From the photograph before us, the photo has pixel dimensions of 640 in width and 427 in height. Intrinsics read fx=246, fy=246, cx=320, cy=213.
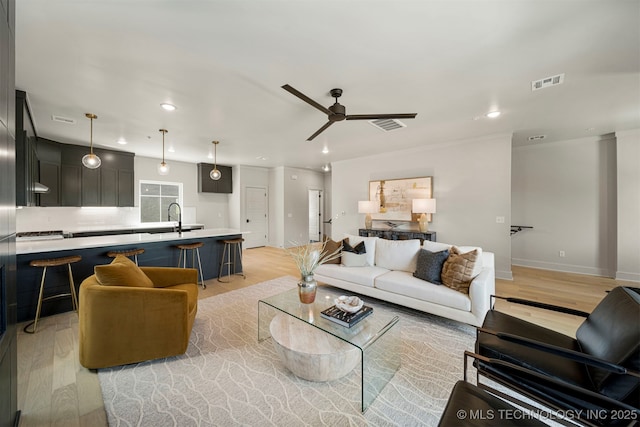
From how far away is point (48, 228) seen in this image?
5070 millimetres

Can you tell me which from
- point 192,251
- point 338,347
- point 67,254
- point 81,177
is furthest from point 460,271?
point 81,177

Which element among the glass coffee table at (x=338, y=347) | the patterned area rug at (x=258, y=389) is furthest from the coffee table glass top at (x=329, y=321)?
the patterned area rug at (x=258, y=389)

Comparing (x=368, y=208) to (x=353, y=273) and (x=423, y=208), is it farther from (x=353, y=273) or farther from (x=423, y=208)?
(x=353, y=273)

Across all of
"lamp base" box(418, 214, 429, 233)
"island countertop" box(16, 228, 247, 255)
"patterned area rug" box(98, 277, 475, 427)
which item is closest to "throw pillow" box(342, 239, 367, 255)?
"patterned area rug" box(98, 277, 475, 427)

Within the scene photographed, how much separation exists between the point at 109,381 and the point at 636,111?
21.9ft

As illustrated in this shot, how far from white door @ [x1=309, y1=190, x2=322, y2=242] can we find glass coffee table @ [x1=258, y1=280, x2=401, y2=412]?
690 cm

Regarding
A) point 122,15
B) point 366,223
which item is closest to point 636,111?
point 366,223

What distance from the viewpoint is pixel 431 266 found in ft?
9.68

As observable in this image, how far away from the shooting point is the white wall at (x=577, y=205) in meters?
4.26

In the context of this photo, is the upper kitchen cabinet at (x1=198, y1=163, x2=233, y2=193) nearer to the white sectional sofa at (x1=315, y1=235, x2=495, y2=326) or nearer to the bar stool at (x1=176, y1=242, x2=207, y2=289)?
the bar stool at (x1=176, y1=242, x2=207, y2=289)

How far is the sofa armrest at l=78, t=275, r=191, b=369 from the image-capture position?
1.95m

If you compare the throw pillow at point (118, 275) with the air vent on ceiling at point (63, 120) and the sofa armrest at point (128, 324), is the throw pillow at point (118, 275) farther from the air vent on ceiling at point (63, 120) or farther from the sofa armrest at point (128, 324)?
the air vent on ceiling at point (63, 120)

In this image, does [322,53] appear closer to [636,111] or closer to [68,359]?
[68,359]

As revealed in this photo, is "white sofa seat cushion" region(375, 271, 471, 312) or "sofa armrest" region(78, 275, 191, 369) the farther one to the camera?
"white sofa seat cushion" region(375, 271, 471, 312)
